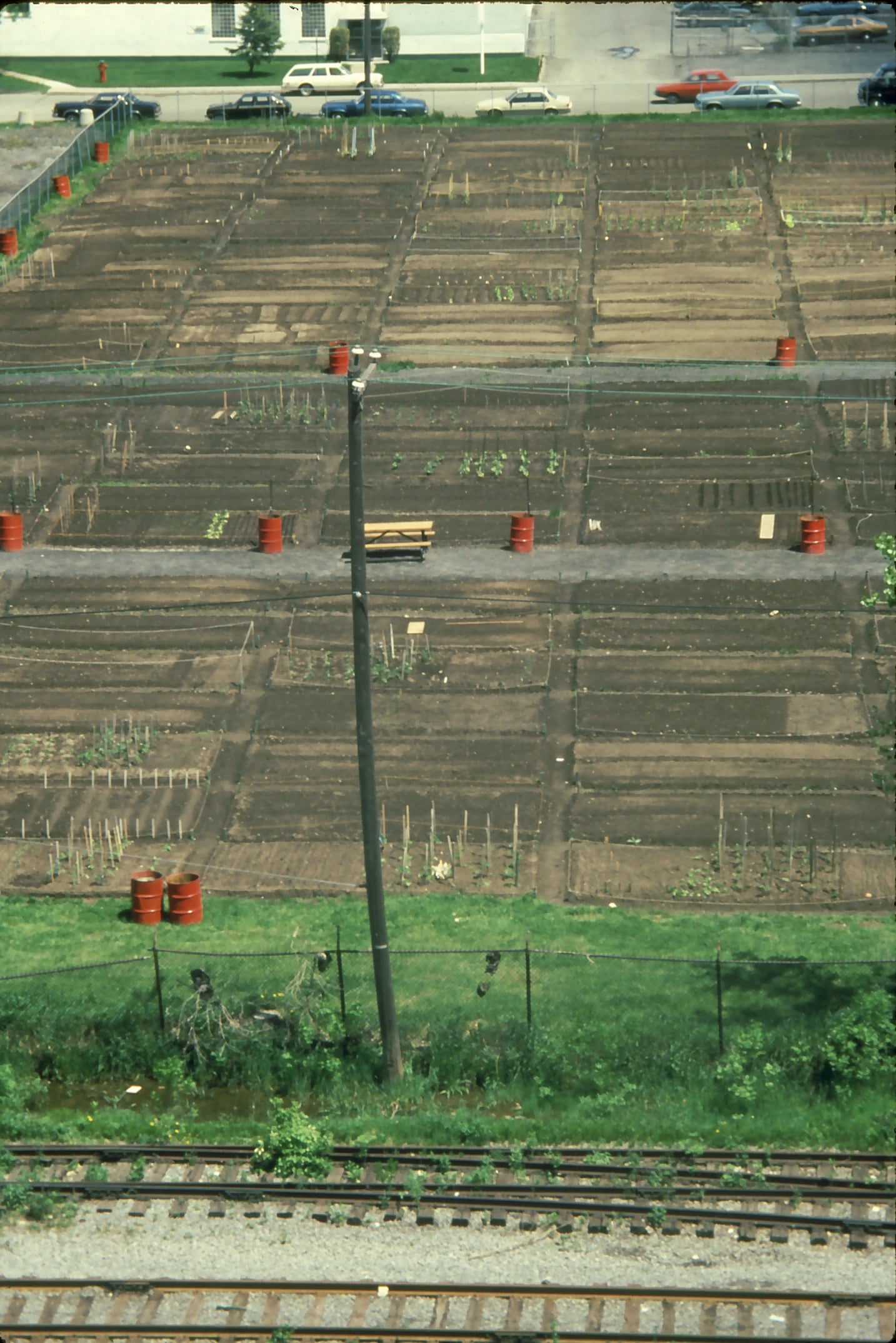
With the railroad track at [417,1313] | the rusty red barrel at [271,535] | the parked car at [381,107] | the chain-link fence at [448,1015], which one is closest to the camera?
the railroad track at [417,1313]

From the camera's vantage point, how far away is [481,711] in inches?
1443

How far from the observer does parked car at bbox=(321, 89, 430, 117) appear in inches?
2817

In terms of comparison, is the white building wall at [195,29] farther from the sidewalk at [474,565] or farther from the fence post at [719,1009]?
the fence post at [719,1009]

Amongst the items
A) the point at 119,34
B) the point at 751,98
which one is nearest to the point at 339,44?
the point at 119,34

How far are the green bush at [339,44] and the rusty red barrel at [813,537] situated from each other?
157 feet

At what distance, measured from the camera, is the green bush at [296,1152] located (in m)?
22.6

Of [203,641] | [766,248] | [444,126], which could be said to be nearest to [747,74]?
[444,126]

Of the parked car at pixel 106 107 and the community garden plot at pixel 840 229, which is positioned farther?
the parked car at pixel 106 107

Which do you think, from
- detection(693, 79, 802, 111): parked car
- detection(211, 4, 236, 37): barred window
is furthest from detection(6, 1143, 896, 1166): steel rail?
detection(211, 4, 236, 37): barred window

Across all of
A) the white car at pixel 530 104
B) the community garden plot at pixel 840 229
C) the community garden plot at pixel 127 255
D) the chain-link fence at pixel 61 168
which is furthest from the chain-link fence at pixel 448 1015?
the white car at pixel 530 104

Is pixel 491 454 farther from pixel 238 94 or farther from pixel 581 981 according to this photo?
pixel 238 94

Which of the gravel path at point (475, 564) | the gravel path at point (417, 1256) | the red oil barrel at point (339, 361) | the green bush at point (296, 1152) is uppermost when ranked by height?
the red oil barrel at point (339, 361)

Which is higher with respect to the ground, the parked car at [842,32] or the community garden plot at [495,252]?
the parked car at [842,32]

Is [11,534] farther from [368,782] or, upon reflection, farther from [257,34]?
[257,34]
